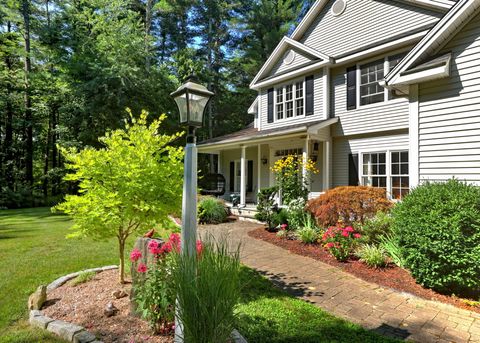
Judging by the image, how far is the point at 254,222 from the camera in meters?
10.8

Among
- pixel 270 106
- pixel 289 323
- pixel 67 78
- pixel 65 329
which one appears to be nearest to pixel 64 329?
pixel 65 329

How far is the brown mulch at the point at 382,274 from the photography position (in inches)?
167

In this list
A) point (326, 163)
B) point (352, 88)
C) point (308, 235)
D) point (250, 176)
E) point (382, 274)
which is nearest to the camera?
point (382, 274)

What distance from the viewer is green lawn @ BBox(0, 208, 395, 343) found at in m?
3.22

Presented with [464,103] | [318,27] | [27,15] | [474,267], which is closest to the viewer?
[474,267]

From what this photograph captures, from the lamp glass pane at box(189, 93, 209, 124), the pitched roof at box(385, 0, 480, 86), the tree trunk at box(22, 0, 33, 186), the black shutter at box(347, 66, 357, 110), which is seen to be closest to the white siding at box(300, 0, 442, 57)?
the black shutter at box(347, 66, 357, 110)

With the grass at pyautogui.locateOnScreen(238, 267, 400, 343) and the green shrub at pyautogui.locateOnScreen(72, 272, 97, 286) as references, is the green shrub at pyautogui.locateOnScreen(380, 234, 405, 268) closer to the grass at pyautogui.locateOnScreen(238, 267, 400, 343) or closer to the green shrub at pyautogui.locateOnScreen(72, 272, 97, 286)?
the grass at pyautogui.locateOnScreen(238, 267, 400, 343)

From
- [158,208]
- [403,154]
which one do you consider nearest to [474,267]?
[158,208]

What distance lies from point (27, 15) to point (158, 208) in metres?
21.8

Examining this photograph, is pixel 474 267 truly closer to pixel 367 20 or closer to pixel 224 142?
pixel 367 20

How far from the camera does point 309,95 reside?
39.1 feet

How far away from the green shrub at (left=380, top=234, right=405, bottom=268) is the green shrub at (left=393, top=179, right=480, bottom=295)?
0.66 meters

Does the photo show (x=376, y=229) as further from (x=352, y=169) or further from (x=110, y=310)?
(x=110, y=310)

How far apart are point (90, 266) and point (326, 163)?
28.3ft
